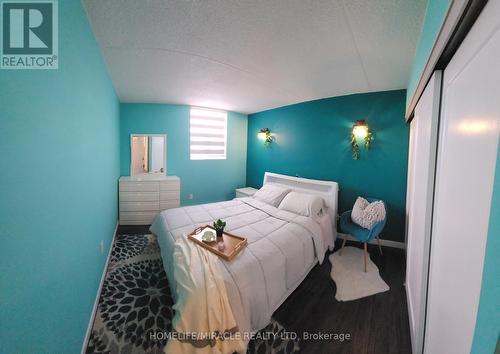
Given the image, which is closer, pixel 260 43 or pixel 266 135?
pixel 260 43

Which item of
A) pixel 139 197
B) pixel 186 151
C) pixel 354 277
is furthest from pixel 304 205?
pixel 139 197

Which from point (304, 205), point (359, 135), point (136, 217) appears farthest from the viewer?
point (136, 217)

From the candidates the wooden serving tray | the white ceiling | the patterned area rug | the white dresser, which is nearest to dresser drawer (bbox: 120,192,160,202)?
the white dresser

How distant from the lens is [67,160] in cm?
121

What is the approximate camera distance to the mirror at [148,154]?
4.17 metres

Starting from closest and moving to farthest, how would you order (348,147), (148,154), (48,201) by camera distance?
(48,201)
(348,147)
(148,154)

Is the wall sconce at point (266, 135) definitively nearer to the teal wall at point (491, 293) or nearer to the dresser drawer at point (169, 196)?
the dresser drawer at point (169, 196)

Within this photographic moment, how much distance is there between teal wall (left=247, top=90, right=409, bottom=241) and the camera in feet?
9.37

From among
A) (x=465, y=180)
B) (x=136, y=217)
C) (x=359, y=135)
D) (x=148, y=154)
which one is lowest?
(x=136, y=217)

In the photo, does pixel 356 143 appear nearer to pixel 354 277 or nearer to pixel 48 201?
pixel 354 277

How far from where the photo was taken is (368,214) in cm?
248

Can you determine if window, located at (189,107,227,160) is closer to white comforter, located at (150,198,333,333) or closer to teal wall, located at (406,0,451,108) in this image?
white comforter, located at (150,198,333,333)

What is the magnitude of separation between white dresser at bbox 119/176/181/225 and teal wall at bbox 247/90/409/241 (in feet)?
7.55

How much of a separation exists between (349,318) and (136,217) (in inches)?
147
